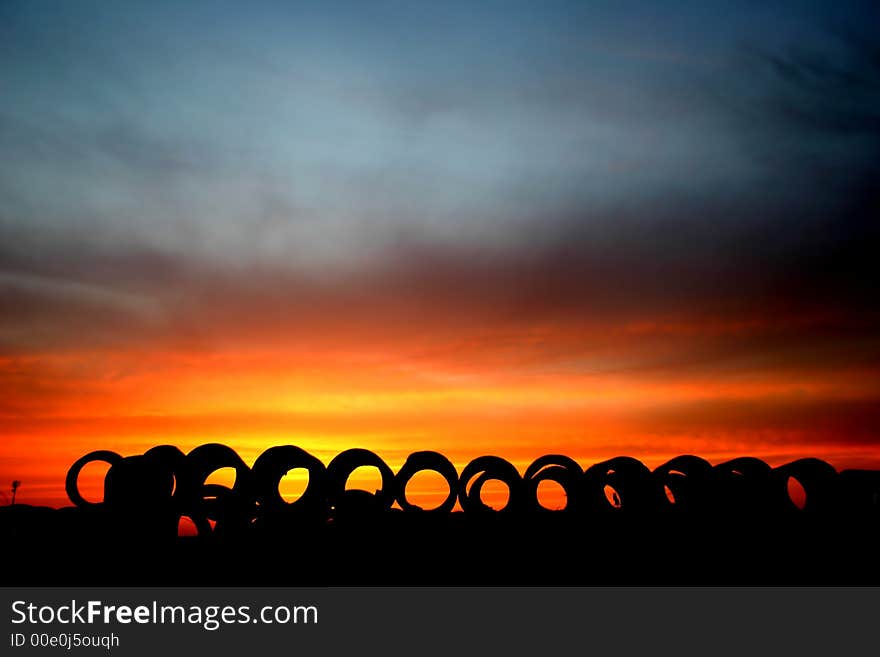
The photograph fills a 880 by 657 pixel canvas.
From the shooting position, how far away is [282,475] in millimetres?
21438

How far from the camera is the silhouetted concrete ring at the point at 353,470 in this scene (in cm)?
2175

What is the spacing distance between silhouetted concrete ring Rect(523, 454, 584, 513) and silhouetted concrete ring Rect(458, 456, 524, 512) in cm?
32

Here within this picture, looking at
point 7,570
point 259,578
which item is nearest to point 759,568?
point 259,578

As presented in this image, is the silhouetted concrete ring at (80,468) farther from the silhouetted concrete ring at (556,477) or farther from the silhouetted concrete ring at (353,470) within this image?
the silhouetted concrete ring at (556,477)

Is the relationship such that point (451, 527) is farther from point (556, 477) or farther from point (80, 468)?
point (80, 468)

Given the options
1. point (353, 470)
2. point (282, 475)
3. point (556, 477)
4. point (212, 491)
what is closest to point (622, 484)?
point (556, 477)

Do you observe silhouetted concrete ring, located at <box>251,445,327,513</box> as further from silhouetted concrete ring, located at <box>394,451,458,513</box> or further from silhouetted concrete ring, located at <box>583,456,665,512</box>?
silhouetted concrete ring, located at <box>583,456,665,512</box>

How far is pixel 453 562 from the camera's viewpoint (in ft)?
71.1

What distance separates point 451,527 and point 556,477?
11.2 ft

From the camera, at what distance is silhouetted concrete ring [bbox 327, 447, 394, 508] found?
21.8m

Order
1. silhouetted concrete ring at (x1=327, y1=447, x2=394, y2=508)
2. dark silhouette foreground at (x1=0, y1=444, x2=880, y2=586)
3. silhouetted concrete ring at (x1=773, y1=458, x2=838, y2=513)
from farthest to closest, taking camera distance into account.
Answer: silhouetted concrete ring at (x1=773, y1=458, x2=838, y2=513), silhouetted concrete ring at (x1=327, y1=447, x2=394, y2=508), dark silhouette foreground at (x1=0, y1=444, x2=880, y2=586)

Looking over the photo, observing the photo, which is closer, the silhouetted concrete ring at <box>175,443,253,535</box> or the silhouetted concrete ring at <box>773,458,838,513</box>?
the silhouetted concrete ring at <box>175,443,253,535</box>

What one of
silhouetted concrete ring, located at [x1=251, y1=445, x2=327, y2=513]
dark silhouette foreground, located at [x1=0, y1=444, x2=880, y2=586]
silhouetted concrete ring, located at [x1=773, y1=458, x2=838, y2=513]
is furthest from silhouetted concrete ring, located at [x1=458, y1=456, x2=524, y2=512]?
silhouetted concrete ring, located at [x1=773, y1=458, x2=838, y2=513]

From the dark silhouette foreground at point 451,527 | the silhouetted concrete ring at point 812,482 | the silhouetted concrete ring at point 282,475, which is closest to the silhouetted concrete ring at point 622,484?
the dark silhouette foreground at point 451,527
